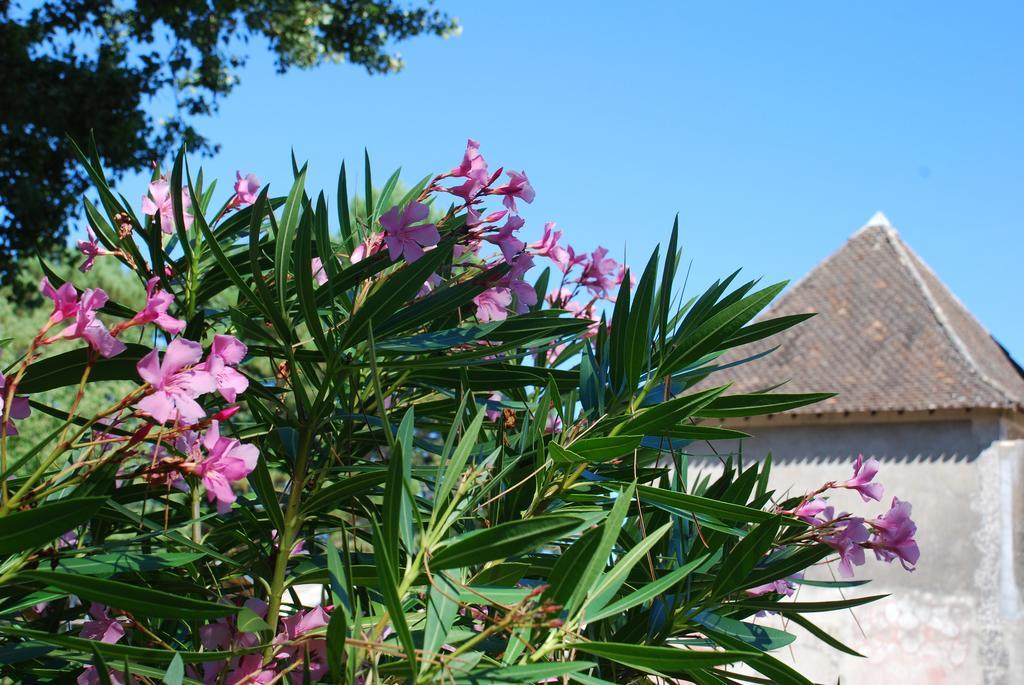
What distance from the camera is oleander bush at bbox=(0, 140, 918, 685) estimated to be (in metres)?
0.83

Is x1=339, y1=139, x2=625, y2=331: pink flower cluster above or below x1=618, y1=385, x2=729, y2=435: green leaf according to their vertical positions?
above

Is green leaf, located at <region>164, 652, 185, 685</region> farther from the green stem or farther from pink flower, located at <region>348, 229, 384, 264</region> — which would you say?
pink flower, located at <region>348, 229, 384, 264</region>

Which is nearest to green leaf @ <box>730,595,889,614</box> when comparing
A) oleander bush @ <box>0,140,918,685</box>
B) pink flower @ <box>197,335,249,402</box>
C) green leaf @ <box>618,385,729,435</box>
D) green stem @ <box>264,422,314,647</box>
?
oleander bush @ <box>0,140,918,685</box>

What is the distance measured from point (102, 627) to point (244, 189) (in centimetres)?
66

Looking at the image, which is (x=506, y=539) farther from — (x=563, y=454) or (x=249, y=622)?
(x=249, y=622)

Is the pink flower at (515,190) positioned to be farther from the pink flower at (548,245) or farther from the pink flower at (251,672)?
the pink flower at (251,672)

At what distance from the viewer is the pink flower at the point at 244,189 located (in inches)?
55.5

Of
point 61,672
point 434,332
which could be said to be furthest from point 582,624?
point 61,672

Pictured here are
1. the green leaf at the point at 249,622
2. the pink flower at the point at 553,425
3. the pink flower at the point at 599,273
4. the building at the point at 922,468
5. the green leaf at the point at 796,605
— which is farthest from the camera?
the building at the point at 922,468

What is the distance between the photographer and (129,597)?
2.72ft

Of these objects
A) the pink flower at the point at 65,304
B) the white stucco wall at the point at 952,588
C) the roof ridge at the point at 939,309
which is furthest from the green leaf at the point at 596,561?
the roof ridge at the point at 939,309

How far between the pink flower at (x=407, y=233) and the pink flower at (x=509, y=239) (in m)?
0.09

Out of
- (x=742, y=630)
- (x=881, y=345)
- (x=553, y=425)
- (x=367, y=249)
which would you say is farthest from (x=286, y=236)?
(x=881, y=345)

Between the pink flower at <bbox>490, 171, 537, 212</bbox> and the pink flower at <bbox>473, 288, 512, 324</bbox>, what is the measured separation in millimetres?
108
